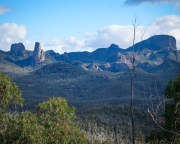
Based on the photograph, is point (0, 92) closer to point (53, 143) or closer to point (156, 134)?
point (53, 143)

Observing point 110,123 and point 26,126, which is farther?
point 110,123

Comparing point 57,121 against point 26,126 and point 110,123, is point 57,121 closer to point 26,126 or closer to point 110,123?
point 26,126

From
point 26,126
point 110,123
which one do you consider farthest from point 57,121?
point 110,123

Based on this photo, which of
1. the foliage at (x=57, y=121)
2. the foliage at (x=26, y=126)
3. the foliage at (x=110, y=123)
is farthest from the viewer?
the foliage at (x=110, y=123)

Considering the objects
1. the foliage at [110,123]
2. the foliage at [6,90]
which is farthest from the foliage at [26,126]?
the foliage at [110,123]

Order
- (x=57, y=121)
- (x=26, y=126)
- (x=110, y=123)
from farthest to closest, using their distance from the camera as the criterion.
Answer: (x=110, y=123)
(x=57, y=121)
(x=26, y=126)

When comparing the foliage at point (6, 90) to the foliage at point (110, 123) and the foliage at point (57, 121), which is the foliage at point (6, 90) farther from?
the foliage at point (110, 123)

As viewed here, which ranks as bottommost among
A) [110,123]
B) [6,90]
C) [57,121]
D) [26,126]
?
[110,123]

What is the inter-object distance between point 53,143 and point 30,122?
3.67m

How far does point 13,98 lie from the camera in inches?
685

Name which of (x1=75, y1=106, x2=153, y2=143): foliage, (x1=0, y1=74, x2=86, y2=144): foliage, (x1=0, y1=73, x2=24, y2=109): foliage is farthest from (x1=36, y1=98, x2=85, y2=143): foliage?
(x1=75, y1=106, x2=153, y2=143): foliage

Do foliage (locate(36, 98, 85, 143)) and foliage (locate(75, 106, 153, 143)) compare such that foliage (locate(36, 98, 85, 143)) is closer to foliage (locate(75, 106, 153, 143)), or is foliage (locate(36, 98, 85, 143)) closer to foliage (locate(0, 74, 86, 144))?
foliage (locate(0, 74, 86, 144))

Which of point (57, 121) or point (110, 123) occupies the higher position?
point (57, 121)

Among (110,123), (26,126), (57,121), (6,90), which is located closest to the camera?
(26,126)
